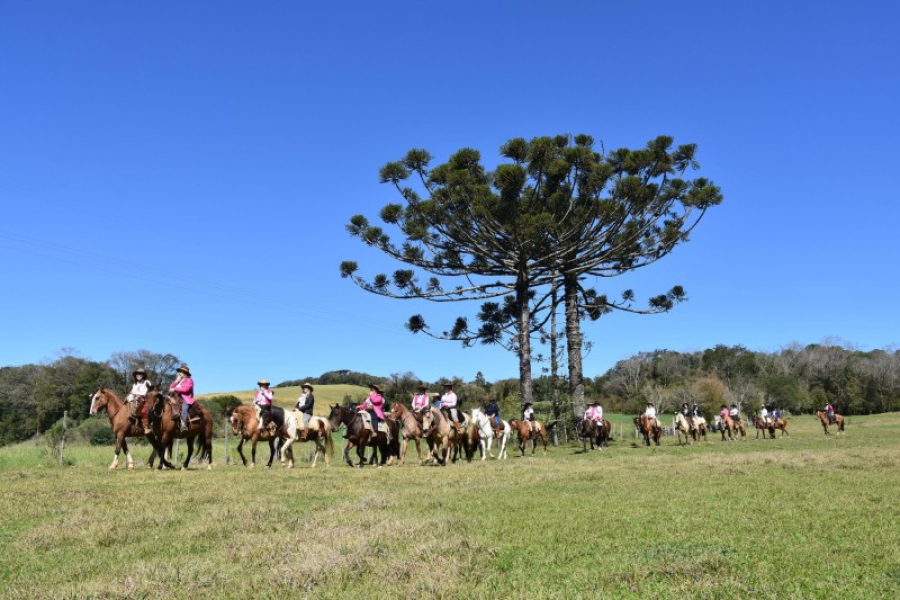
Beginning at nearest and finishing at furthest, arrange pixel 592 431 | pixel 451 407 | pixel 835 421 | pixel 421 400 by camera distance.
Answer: pixel 421 400 → pixel 451 407 → pixel 592 431 → pixel 835 421

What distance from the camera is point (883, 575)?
5.15 meters

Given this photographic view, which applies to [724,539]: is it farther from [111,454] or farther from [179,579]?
[111,454]

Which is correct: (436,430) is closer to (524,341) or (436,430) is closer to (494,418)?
(494,418)

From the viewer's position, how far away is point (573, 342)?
3391cm

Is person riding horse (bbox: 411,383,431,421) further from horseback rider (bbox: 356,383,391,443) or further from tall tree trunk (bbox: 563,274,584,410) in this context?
tall tree trunk (bbox: 563,274,584,410)

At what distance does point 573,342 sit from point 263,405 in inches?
752

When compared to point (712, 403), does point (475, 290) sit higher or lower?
higher

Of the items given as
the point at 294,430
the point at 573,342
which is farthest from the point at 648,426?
the point at 294,430

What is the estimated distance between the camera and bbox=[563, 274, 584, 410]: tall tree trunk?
33625mm

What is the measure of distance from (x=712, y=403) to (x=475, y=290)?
42.0m

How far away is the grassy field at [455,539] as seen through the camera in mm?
5012

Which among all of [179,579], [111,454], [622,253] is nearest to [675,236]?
[622,253]

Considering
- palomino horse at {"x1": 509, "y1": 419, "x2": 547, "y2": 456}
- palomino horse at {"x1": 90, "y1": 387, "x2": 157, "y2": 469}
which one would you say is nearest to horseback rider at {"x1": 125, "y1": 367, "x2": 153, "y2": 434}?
palomino horse at {"x1": 90, "y1": 387, "x2": 157, "y2": 469}

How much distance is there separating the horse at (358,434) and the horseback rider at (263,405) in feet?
6.14
